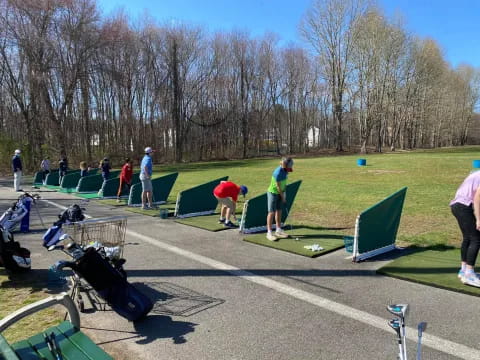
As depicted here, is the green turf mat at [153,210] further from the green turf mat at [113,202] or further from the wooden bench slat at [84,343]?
the wooden bench slat at [84,343]

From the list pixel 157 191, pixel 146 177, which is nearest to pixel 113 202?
pixel 157 191

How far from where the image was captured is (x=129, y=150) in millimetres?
42500

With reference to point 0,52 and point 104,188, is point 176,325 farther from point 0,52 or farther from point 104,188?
point 0,52

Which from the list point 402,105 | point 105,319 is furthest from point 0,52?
point 402,105

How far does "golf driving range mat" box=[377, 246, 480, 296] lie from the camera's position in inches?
208

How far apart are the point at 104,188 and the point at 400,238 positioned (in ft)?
40.7

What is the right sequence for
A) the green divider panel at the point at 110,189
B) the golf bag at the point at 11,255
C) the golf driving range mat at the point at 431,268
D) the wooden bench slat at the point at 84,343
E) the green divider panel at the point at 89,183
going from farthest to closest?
the green divider panel at the point at 89,183 < the green divider panel at the point at 110,189 < the golf bag at the point at 11,255 < the golf driving range mat at the point at 431,268 < the wooden bench slat at the point at 84,343

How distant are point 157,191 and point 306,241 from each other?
7.81 metres

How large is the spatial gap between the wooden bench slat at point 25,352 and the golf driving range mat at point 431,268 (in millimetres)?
4909

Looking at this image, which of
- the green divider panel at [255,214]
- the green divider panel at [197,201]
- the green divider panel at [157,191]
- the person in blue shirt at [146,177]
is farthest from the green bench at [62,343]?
the green divider panel at [157,191]

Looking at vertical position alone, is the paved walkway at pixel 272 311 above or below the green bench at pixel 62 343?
below

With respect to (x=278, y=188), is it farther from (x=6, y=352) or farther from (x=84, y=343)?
(x=6, y=352)

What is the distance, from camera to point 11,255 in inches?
232

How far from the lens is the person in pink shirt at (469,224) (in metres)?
5.13
